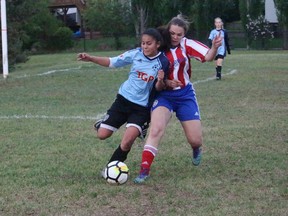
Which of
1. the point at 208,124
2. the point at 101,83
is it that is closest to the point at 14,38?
the point at 101,83

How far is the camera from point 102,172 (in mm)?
6414

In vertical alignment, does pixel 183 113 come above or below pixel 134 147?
above

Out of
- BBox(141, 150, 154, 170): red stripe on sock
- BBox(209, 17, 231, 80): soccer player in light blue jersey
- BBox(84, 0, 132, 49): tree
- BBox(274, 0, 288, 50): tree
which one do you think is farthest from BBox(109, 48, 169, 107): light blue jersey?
BBox(84, 0, 132, 49): tree

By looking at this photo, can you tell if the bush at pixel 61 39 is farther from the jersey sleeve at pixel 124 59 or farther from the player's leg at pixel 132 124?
the player's leg at pixel 132 124

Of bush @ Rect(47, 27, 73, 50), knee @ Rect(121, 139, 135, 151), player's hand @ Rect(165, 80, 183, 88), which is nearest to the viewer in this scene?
player's hand @ Rect(165, 80, 183, 88)

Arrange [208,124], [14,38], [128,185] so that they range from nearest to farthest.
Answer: [128,185]
[208,124]
[14,38]

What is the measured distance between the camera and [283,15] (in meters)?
46.3

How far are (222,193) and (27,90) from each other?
1062cm

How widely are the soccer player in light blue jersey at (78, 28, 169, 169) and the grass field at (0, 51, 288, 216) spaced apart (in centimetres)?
47

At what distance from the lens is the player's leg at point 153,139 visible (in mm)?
6258

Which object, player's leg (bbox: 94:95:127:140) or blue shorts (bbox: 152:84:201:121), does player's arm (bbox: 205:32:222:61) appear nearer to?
blue shorts (bbox: 152:84:201:121)

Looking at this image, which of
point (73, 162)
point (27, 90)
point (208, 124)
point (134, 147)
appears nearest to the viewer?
point (73, 162)

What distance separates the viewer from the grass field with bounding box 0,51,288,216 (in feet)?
17.7

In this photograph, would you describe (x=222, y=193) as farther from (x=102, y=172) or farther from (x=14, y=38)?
(x=14, y=38)
